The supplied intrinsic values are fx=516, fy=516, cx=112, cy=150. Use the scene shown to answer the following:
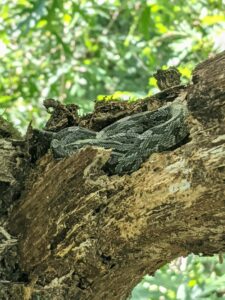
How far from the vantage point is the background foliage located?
15.9 ft

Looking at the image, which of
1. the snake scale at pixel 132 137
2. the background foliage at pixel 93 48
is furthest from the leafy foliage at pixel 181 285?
the snake scale at pixel 132 137

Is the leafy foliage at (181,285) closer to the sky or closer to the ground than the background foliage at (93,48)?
closer to the ground

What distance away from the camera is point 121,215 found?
198 centimetres

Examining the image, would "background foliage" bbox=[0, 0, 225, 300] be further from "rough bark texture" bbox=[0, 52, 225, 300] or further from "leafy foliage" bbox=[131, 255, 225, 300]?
"rough bark texture" bbox=[0, 52, 225, 300]

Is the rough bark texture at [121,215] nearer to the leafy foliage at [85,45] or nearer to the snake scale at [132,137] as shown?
the snake scale at [132,137]

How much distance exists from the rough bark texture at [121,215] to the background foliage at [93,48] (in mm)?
1488

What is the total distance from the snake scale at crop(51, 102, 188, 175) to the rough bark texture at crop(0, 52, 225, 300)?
5cm

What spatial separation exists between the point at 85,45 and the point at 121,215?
5406 millimetres

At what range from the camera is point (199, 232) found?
1910 mm

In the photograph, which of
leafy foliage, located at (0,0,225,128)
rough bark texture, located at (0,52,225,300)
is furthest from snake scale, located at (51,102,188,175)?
leafy foliage, located at (0,0,225,128)

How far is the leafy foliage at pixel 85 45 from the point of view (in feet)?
17.3

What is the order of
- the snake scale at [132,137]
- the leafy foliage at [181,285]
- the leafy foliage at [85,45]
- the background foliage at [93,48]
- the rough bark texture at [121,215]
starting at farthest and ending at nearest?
the leafy foliage at [85,45], the background foliage at [93,48], the leafy foliage at [181,285], the snake scale at [132,137], the rough bark texture at [121,215]

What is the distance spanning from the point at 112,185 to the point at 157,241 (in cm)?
28

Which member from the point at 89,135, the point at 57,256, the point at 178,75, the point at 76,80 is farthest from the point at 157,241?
the point at 76,80
